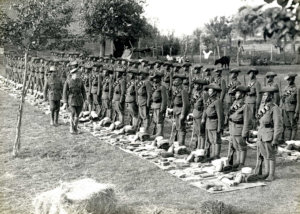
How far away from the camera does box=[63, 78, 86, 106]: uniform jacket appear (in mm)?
13826

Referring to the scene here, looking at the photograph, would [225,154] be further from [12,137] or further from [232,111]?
[12,137]

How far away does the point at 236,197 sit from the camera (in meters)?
8.12

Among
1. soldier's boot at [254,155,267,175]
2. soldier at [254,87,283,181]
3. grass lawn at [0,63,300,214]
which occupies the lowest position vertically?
grass lawn at [0,63,300,214]

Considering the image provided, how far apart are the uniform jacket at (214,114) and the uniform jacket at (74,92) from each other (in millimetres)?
4899

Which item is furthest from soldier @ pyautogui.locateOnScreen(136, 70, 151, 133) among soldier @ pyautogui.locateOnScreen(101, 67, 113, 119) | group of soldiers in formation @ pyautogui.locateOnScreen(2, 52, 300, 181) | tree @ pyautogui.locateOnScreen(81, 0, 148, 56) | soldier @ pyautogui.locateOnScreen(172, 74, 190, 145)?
tree @ pyautogui.locateOnScreen(81, 0, 148, 56)

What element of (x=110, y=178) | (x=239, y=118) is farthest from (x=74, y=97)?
(x=239, y=118)

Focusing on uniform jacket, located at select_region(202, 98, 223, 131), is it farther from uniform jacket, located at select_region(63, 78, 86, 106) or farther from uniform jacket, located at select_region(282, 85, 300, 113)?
uniform jacket, located at select_region(63, 78, 86, 106)

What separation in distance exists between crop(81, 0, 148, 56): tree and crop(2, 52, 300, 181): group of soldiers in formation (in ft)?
35.5

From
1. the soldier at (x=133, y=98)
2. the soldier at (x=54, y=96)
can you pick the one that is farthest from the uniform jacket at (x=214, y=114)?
the soldier at (x=54, y=96)

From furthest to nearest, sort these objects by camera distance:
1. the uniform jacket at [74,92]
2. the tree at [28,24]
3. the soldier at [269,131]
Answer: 1. the uniform jacket at [74,92]
2. the tree at [28,24]
3. the soldier at [269,131]

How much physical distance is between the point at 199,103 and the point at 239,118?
5.59 ft

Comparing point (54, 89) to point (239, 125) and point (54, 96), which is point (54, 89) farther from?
point (239, 125)

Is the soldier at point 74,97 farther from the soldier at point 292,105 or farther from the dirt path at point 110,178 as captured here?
the soldier at point 292,105

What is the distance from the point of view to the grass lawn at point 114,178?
25.3 ft
